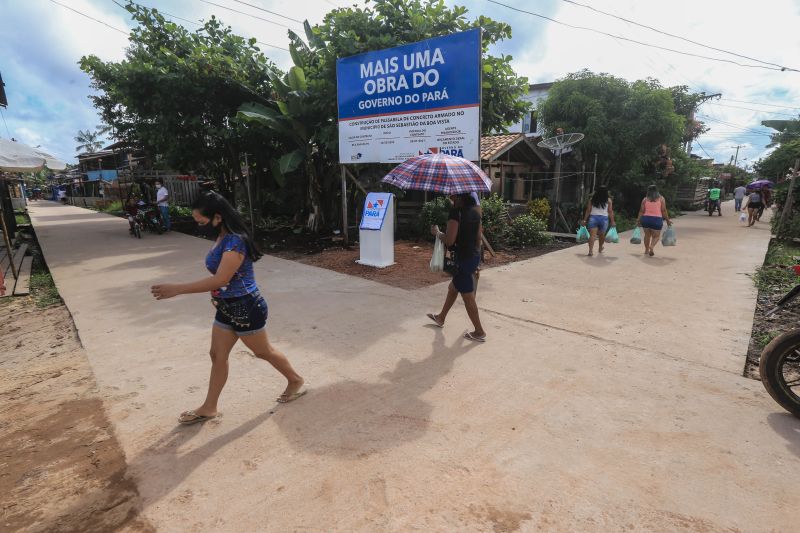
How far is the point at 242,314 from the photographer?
2734 mm

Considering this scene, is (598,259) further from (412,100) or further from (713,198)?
(713,198)

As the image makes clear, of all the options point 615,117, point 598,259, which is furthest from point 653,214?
point 615,117

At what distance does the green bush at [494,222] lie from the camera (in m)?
9.63

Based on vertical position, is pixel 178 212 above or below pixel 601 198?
below

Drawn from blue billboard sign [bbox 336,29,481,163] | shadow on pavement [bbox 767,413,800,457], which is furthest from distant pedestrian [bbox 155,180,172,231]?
shadow on pavement [bbox 767,413,800,457]

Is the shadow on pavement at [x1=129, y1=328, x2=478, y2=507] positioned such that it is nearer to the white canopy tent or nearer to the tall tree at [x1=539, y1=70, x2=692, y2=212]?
the white canopy tent

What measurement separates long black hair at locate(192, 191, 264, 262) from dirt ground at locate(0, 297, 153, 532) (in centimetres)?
149

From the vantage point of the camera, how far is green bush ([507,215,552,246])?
10.0 meters

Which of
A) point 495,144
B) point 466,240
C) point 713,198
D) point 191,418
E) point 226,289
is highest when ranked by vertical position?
point 495,144

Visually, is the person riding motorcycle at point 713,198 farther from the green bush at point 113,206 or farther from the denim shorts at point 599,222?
the green bush at point 113,206

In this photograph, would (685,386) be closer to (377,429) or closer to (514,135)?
(377,429)

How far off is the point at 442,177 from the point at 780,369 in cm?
304

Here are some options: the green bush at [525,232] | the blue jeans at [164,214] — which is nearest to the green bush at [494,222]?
the green bush at [525,232]

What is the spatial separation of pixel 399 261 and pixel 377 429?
5534 mm
